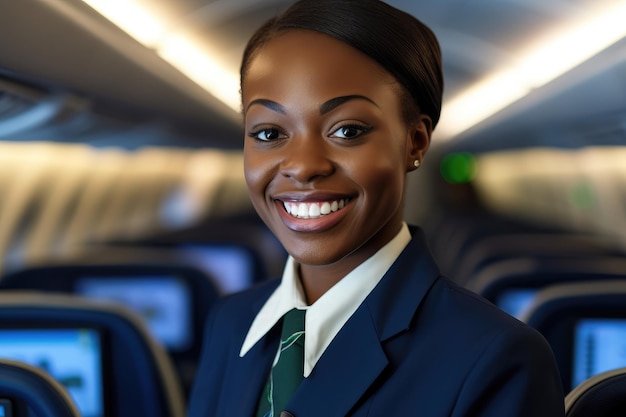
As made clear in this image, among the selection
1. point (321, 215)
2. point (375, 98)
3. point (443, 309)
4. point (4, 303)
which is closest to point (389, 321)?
point (443, 309)

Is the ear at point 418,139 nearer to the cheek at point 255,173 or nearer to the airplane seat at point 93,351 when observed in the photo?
the cheek at point 255,173

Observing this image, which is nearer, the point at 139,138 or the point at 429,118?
the point at 429,118

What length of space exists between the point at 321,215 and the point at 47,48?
1870mm

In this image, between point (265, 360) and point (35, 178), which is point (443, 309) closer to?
point (265, 360)

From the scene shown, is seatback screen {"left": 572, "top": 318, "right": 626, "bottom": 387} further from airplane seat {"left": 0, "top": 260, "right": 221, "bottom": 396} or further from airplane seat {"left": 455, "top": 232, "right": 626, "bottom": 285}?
airplane seat {"left": 455, "top": 232, "right": 626, "bottom": 285}

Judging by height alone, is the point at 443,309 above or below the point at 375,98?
below

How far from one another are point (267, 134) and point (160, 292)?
253cm

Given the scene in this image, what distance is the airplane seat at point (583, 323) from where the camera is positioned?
7.36ft

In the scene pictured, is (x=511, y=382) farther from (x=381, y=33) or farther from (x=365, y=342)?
(x=381, y=33)

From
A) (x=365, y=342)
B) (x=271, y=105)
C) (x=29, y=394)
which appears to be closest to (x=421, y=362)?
(x=365, y=342)

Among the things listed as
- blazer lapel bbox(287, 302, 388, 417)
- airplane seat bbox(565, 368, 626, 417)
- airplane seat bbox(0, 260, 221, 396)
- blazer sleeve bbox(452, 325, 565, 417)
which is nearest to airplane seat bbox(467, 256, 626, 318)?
airplane seat bbox(0, 260, 221, 396)

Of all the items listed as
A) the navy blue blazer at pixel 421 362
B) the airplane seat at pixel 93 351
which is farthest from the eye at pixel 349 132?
the airplane seat at pixel 93 351

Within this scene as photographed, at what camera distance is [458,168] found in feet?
58.7

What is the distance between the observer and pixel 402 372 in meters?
1.27
